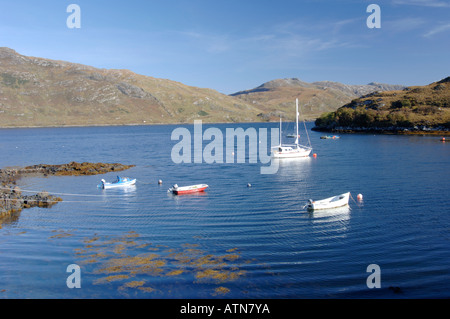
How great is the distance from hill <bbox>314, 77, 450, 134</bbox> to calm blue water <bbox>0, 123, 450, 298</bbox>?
94050 millimetres

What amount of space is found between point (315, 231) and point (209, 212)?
10403 mm

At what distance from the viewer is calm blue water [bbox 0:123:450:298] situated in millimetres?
18188

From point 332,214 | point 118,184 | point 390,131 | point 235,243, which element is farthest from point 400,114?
point 235,243

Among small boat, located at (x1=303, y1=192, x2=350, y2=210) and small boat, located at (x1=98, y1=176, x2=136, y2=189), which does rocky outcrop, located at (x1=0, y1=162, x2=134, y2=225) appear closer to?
small boat, located at (x1=98, y1=176, x2=136, y2=189)

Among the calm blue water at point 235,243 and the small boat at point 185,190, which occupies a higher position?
the small boat at point 185,190

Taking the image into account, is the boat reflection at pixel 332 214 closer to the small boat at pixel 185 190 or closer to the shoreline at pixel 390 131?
the small boat at pixel 185 190

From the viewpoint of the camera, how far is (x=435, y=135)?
11556 centimetres

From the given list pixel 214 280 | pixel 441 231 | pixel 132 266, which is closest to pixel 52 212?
pixel 132 266

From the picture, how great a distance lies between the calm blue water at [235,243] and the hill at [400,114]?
94050 mm

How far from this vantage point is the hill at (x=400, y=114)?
12825 cm

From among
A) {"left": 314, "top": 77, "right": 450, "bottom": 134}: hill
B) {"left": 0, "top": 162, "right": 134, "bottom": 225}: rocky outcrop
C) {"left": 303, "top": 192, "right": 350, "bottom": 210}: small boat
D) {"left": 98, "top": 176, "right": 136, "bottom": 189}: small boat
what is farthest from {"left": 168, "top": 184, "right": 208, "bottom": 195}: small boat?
{"left": 314, "top": 77, "right": 450, "bottom": 134}: hill

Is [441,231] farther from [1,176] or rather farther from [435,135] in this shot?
[435,135]

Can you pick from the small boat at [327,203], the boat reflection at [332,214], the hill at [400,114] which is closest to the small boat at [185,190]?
the small boat at [327,203]

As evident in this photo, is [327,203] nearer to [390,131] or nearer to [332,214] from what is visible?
[332,214]
